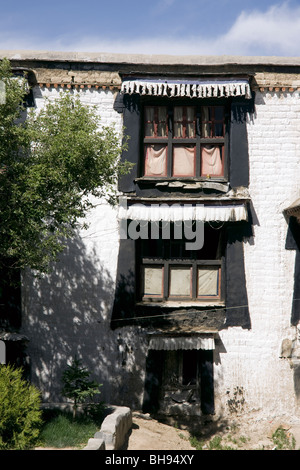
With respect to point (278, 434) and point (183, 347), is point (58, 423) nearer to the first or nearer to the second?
point (183, 347)

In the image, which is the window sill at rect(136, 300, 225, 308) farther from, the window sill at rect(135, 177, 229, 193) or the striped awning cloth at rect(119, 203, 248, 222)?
the window sill at rect(135, 177, 229, 193)

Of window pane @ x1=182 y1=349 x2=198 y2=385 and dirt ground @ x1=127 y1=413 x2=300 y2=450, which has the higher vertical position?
window pane @ x1=182 y1=349 x2=198 y2=385

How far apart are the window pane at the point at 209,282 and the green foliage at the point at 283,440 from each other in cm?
365

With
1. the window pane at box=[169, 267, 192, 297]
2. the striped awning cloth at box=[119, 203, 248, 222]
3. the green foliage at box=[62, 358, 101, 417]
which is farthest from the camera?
the window pane at box=[169, 267, 192, 297]

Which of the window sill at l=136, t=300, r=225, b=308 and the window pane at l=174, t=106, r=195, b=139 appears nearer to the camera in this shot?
the window sill at l=136, t=300, r=225, b=308

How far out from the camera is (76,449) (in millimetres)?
9250

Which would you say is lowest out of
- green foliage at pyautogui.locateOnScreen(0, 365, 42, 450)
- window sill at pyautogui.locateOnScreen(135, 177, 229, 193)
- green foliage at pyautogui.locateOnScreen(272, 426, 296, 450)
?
green foliage at pyautogui.locateOnScreen(272, 426, 296, 450)

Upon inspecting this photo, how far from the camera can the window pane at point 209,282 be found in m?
13.7

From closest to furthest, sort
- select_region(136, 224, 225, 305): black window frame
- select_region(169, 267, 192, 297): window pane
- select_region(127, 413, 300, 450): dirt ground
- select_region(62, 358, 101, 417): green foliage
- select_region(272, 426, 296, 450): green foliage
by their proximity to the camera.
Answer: select_region(62, 358, 101, 417): green foliage < select_region(127, 413, 300, 450): dirt ground < select_region(272, 426, 296, 450): green foliage < select_region(136, 224, 225, 305): black window frame < select_region(169, 267, 192, 297): window pane

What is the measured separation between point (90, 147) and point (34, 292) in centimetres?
498

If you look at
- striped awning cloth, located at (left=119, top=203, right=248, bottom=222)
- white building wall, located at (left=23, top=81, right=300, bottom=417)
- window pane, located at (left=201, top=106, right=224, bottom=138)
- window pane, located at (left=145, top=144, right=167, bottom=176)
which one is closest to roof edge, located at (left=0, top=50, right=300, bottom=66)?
white building wall, located at (left=23, top=81, right=300, bottom=417)

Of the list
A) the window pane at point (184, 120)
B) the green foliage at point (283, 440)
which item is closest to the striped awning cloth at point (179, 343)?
the green foliage at point (283, 440)

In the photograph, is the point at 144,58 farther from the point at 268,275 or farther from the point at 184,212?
the point at 268,275

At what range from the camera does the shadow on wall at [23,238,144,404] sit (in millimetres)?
13266
